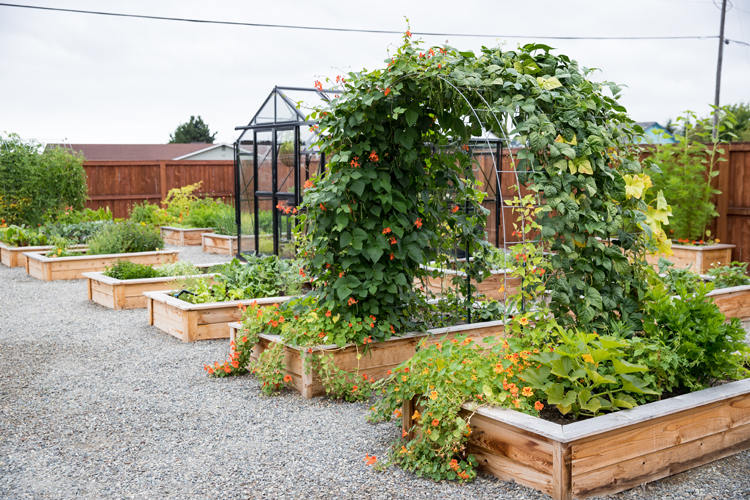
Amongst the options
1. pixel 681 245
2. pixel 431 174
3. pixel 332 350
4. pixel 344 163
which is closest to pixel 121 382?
pixel 332 350

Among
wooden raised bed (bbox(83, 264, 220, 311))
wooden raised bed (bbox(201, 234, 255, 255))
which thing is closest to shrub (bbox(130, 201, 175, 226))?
wooden raised bed (bbox(201, 234, 255, 255))

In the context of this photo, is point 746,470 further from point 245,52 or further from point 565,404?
point 245,52

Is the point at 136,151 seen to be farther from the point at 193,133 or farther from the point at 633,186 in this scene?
the point at 633,186

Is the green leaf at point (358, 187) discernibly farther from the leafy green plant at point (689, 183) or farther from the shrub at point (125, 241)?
the shrub at point (125, 241)

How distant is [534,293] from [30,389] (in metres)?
3.63

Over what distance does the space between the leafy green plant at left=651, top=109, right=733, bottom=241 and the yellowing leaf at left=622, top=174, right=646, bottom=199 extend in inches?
229

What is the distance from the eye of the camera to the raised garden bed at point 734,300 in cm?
599

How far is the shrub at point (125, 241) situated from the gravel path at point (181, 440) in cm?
407

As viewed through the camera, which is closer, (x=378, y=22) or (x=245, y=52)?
(x=378, y=22)

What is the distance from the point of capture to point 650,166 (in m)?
3.21

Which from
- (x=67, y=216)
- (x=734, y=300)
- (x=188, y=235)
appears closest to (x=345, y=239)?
(x=734, y=300)

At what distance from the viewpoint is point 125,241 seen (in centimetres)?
927

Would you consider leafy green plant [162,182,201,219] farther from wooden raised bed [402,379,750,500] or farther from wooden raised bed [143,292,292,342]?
wooden raised bed [402,379,750,500]

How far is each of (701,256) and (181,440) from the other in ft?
25.0
